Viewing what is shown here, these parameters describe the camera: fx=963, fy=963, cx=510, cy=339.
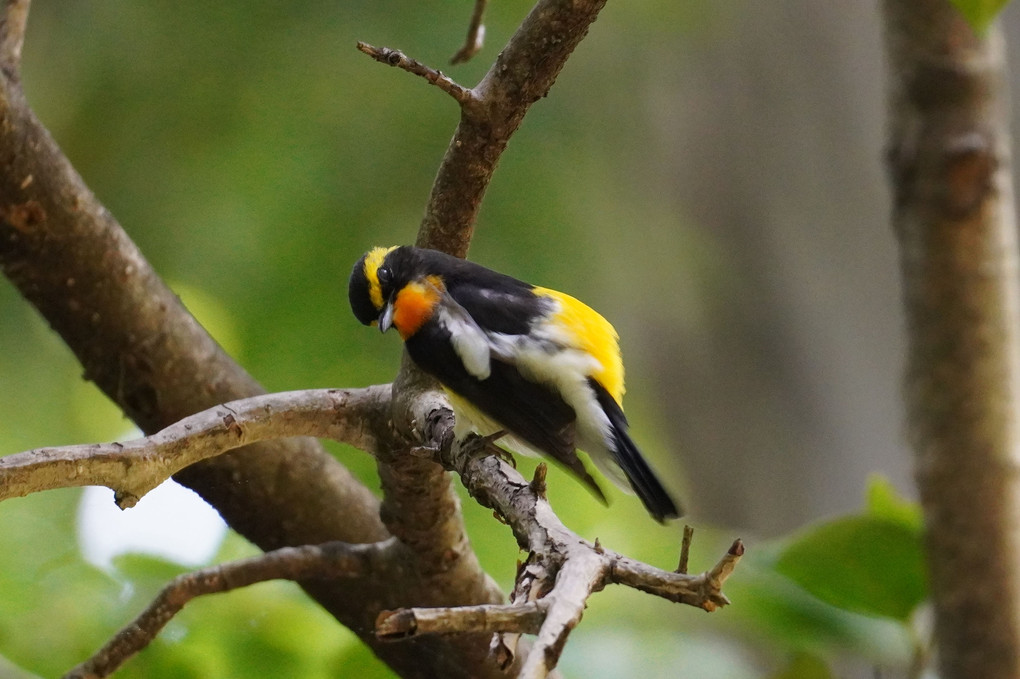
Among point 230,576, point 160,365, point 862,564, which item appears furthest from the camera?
point 862,564

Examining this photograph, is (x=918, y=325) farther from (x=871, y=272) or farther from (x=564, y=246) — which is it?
(x=871, y=272)

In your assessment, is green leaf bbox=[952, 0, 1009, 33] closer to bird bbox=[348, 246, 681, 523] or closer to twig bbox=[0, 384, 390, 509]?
bird bbox=[348, 246, 681, 523]

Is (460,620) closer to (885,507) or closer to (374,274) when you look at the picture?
(374,274)

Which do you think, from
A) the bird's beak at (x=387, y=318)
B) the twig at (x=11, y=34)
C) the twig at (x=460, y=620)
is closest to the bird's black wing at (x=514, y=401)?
the bird's beak at (x=387, y=318)

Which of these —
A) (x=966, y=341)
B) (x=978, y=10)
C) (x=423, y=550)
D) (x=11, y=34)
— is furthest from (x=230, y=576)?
(x=966, y=341)

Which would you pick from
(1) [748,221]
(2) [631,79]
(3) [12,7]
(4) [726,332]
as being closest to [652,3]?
(2) [631,79]

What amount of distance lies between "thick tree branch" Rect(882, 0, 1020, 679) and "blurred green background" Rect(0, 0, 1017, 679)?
11 cm

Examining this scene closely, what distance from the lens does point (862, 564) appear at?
167 centimetres

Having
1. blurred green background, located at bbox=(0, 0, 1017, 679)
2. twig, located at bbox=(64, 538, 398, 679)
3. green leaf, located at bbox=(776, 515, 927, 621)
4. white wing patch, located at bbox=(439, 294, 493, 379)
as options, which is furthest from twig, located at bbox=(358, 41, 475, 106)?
green leaf, located at bbox=(776, 515, 927, 621)

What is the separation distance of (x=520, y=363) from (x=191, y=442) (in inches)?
16.1

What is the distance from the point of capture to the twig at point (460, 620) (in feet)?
1.92

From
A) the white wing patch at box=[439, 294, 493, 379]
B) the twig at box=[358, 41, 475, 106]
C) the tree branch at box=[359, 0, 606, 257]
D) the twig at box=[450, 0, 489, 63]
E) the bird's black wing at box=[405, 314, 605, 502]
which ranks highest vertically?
the twig at box=[450, 0, 489, 63]

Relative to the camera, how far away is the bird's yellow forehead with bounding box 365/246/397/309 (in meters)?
1.48

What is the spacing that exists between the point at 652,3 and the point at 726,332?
1.46 meters
